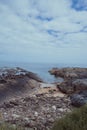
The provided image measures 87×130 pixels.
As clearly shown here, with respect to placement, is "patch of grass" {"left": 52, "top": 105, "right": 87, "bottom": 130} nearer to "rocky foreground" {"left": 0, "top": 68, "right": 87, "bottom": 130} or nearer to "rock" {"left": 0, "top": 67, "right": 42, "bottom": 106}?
"rocky foreground" {"left": 0, "top": 68, "right": 87, "bottom": 130}

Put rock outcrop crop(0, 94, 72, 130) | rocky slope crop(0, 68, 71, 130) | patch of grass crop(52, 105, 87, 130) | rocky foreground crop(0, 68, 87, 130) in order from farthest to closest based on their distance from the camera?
rocky foreground crop(0, 68, 87, 130)
rocky slope crop(0, 68, 71, 130)
rock outcrop crop(0, 94, 72, 130)
patch of grass crop(52, 105, 87, 130)

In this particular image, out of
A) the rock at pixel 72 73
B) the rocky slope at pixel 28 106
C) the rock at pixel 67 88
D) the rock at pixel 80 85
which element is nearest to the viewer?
the rocky slope at pixel 28 106

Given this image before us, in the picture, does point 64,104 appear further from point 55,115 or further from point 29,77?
point 29,77

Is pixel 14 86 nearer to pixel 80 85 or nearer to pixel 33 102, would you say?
pixel 80 85

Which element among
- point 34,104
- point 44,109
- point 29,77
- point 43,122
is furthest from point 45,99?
point 29,77

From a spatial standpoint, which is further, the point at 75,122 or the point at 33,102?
the point at 33,102

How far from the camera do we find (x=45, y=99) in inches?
503

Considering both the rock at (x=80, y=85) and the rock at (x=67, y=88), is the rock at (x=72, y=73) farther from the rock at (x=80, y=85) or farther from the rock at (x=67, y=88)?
the rock at (x=80, y=85)

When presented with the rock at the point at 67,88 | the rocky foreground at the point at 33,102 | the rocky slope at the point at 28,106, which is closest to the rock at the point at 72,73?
the rocky foreground at the point at 33,102

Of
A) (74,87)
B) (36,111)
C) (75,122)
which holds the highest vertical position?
(75,122)

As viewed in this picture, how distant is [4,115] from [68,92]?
6.45 m

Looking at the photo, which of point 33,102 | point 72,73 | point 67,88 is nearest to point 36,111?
point 33,102

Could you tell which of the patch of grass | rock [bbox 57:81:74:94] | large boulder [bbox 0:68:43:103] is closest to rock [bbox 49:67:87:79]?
large boulder [bbox 0:68:43:103]

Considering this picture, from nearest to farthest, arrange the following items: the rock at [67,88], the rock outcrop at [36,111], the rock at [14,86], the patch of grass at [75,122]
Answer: the patch of grass at [75,122] → the rock outcrop at [36,111] → the rock at [14,86] → the rock at [67,88]
